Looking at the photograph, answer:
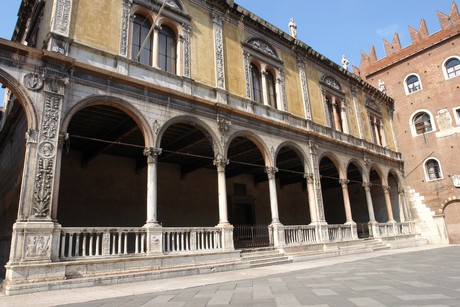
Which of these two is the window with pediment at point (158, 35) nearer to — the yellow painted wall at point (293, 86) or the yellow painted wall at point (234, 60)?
the yellow painted wall at point (234, 60)

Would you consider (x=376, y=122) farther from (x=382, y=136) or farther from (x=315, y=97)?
(x=315, y=97)

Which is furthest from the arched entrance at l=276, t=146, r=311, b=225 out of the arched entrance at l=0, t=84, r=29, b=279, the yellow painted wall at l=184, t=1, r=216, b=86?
the arched entrance at l=0, t=84, r=29, b=279

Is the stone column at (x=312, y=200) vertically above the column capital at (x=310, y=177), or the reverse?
the column capital at (x=310, y=177)

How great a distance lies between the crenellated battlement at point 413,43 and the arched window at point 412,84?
5.16ft

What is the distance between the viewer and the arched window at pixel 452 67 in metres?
20.0

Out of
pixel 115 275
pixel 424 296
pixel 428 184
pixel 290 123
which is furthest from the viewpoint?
pixel 428 184

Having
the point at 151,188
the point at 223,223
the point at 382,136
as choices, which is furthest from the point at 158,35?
the point at 382,136

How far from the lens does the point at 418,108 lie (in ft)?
70.6

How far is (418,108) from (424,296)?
2002 cm

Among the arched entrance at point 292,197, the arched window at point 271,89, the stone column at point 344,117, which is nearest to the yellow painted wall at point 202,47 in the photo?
the arched window at point 271,89

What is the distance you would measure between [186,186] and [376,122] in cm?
1332

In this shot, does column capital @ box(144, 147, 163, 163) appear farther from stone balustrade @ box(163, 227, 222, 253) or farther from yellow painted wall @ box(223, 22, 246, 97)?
yellow painted wall @ box(223, 22, 246, 97)

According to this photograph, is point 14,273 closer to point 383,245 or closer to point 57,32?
point 57,32

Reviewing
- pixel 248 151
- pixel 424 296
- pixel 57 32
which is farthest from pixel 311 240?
pixel 57 32
